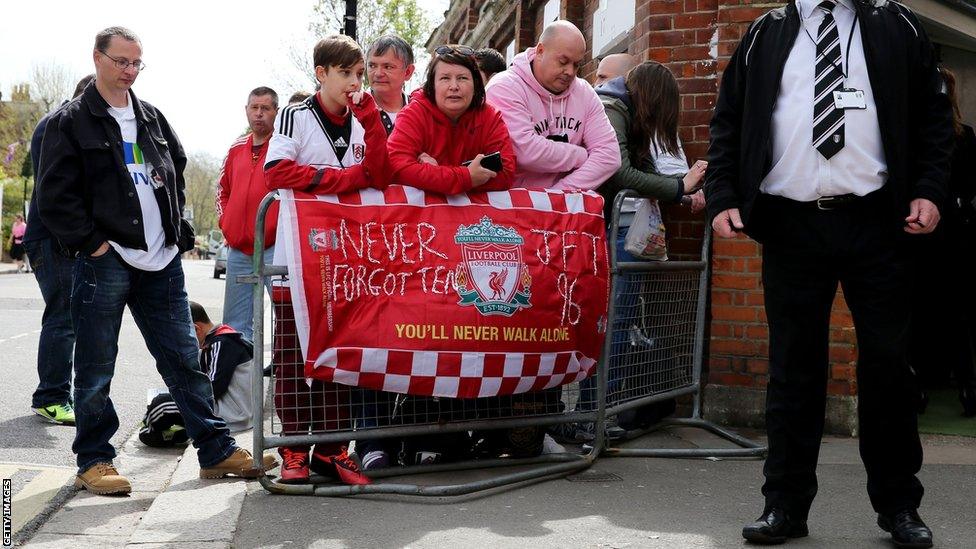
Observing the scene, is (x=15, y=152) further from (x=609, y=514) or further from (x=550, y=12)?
(x=609, y=514)

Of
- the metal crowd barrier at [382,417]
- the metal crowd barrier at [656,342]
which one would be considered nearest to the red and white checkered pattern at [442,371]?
the metal crowd barrier at [382,417]

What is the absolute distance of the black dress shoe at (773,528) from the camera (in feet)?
12.4

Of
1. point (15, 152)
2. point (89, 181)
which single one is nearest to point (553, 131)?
point (89, 181)

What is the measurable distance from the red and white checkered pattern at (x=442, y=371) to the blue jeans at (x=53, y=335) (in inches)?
117

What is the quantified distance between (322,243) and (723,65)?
9.73ft

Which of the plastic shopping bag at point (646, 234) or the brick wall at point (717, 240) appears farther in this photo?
the brick wall at point (717, 240)

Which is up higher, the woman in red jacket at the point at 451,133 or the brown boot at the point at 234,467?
the woman in red jacket at the point at 451,133

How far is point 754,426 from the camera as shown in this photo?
6.27 metres

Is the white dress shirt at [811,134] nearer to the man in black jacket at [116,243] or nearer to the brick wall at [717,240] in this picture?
the brick wall at [717,240]

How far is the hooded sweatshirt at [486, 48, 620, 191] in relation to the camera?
5.32 metres

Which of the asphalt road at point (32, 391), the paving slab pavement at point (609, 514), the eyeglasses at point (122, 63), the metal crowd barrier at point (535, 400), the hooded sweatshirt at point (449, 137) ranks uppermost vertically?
the eyeglasses at point (122, 63)

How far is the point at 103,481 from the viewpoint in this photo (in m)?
4.81

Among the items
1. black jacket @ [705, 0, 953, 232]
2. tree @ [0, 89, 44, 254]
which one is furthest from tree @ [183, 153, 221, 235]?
black jacket @ [705, 0, 953, 232]

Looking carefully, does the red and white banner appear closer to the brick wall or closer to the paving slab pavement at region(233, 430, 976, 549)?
the paving slab pavement at region(233, 430, 976, 549)
